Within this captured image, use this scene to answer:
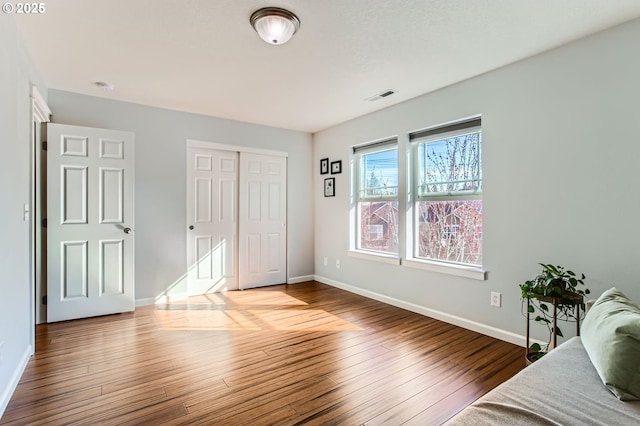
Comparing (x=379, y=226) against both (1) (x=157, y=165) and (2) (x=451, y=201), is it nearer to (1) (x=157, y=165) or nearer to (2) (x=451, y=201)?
(2) (x=451, y=201)

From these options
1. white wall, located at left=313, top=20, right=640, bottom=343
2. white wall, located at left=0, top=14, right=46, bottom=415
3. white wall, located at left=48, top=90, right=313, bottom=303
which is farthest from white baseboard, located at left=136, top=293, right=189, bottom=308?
white wall, located at left=313, top=20, right=640, bottom=343

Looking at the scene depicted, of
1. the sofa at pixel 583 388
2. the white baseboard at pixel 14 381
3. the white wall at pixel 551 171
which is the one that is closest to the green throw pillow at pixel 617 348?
the sofa at pixel 583 388

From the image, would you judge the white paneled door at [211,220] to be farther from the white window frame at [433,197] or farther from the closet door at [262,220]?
the white window frame at [433,197]

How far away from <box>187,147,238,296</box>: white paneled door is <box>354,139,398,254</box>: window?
175 centimetres

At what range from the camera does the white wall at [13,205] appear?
1.88 meters

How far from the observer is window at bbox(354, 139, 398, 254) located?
402 centimetres

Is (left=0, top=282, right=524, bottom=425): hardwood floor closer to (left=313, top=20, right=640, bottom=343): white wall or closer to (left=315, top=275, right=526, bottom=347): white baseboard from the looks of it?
(left=315, top=275, right=526, bottom=347): white baseboard

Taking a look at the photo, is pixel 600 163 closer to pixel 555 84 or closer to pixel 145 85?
pixel 555 84

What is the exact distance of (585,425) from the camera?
3.34 ft

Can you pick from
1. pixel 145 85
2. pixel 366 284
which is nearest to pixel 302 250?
pixel 366 284

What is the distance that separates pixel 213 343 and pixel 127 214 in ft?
5.98

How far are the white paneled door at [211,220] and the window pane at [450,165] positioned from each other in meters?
2.54

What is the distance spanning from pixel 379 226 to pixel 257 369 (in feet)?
8.13

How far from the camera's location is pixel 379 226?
4.23 meters
